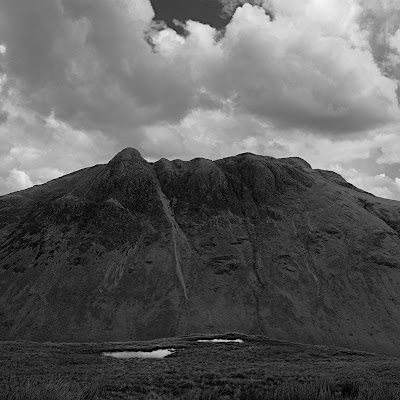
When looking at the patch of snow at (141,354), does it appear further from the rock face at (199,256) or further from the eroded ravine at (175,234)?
the eroded ravine at (175,234)

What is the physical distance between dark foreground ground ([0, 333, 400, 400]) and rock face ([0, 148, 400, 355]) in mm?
44603

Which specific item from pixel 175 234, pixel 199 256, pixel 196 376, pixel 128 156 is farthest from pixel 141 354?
pixel 128 156

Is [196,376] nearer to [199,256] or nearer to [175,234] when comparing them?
[199,256]

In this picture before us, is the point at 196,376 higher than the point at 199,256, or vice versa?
the point at 199,256

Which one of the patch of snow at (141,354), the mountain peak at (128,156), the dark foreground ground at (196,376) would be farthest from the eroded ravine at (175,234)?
the patch of snow at (141,354)

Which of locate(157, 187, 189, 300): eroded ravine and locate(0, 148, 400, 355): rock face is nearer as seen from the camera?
locate(0, 148, 400, 355): rock face

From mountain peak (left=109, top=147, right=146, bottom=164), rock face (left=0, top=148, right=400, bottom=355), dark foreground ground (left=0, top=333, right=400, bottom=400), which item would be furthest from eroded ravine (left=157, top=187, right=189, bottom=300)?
dark foreground ground (left=0, top=333, right=400, bottom=400)

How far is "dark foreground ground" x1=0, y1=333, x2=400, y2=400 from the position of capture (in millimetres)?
11969

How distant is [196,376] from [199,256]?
101 m

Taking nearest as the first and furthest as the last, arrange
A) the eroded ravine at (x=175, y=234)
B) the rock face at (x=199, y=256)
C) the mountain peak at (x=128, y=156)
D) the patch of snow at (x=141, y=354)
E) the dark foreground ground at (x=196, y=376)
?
the dark foreground ground at (x=196, y=376), the patch of snow at (x=141, y=354), the rock face at (x=199, y=256), the eroded ravine at (x=175, y=234), the mountain peak at (x=128, y=156)

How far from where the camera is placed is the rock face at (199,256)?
109 meters

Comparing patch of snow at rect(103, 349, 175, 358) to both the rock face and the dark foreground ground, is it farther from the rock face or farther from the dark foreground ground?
the rock face

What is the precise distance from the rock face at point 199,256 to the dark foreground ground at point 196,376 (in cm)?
4460

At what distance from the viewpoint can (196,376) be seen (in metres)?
31.8
